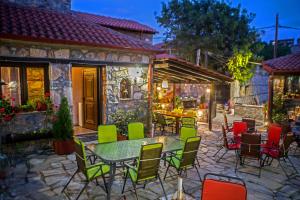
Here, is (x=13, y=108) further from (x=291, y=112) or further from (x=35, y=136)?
(x=291, y=112)

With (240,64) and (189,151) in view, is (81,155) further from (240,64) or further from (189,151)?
(240,64)

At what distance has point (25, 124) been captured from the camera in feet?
22.6

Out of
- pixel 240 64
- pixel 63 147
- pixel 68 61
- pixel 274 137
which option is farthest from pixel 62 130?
pixel 240 64

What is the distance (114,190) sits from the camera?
187 inches

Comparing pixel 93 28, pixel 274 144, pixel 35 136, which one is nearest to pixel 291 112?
pixel 274 144

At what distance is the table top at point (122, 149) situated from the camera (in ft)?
14.2

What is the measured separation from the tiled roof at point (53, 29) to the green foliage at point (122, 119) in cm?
232

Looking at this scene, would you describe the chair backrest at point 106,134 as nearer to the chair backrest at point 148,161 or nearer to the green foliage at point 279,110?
the chair backrest at point 148,161

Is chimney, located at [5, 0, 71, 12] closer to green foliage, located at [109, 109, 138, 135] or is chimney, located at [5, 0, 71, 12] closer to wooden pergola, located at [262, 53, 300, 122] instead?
green foliage, located at [109, 109, 138, 135]

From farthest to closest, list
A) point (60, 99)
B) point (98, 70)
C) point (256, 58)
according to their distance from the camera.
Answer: point (256, 58) → point (98, 70) → point (60, 99)

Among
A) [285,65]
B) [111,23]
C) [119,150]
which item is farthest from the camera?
[111,23]

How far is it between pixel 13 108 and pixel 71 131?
1666 millimetres

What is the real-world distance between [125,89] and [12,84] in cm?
362

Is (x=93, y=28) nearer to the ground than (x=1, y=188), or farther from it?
farther from it
